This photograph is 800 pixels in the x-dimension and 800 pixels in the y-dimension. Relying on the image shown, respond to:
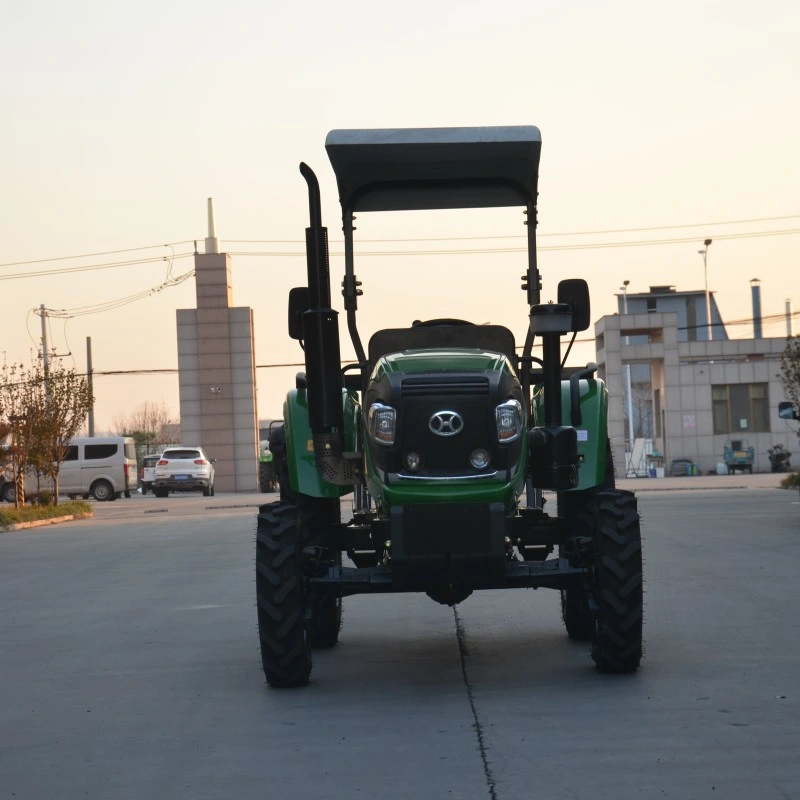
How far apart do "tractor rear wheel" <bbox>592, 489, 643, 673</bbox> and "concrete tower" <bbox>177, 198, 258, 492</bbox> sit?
55.5m

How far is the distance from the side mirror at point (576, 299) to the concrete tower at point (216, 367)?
55.0 meters

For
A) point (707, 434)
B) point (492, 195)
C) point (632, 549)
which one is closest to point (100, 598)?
point (492, 195)

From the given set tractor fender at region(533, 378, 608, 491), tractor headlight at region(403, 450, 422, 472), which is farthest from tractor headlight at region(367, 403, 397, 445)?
tractor fender at region(533, 378, 608, 491)

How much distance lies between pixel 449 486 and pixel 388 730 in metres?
1.45

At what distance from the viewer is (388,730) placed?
289 inches

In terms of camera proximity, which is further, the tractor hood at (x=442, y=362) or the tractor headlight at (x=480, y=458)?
the tractor hood at (x=442, y=362)

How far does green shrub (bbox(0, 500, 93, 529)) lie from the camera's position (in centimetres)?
3284

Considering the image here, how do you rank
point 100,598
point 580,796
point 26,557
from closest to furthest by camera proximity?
point 580,796 → point 100,598 → point 26,557

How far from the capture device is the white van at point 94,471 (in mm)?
51656

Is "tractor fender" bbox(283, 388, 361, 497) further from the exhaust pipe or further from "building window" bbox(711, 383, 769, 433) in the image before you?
"building window" bbox(711, 383, 769, 433)

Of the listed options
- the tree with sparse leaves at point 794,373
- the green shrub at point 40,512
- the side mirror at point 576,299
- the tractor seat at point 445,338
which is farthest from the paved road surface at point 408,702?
the green shrub at point 40,512

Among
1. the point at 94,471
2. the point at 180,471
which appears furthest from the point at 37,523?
the point at 180,471

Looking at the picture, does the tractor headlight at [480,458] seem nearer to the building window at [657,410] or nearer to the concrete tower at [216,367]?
the concrete tower at [216,367]

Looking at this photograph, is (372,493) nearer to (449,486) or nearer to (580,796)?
(449,486)
